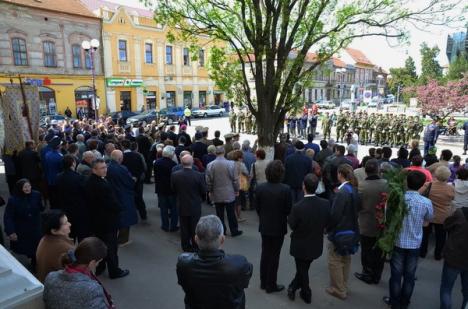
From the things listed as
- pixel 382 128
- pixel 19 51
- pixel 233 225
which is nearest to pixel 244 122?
pixel 382 128

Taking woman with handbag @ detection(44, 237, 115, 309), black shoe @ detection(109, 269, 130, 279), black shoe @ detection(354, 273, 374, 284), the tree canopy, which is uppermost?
the tree canopy

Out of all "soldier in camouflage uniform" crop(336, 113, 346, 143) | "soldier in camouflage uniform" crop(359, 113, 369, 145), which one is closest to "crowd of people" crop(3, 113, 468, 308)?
"soldier in camouflage uniform" crop(359, 113, 369, 145)

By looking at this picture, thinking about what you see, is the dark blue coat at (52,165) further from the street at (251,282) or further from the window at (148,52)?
the window at (148,52)

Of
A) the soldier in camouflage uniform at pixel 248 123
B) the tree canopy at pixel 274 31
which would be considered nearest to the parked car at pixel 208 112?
the soldier in camouflage uniform at pixel 248 123

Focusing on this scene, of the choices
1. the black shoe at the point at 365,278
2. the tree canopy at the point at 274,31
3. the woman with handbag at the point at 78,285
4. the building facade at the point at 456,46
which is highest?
the building facade at the point at 456,46

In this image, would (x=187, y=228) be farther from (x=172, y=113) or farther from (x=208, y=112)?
(x=208, y=112)

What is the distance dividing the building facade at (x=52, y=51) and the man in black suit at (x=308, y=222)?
27.5m

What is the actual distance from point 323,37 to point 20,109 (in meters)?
8.23

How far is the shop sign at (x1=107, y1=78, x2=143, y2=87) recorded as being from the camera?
33219 millimetres

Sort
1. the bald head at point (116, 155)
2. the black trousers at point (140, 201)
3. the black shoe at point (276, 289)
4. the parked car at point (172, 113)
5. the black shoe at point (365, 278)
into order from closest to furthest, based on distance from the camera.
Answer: the black shoe at point (276, 289), the black shoe at point (365, 278), the bald head at point (116, 155), the black trousers at point (140, 201), the parked car at point (172, 113)

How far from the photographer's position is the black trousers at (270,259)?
Result: 180 inches

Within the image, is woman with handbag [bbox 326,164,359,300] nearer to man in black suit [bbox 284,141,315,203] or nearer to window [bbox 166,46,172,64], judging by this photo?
man in black suit [bbox 284,141,315,203]

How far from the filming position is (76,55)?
100 ft

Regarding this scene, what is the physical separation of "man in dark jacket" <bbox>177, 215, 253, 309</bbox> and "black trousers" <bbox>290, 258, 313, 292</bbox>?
6.27 ft
